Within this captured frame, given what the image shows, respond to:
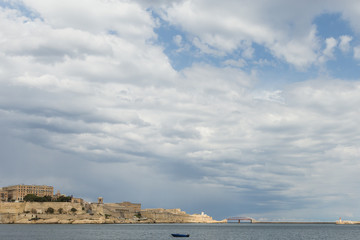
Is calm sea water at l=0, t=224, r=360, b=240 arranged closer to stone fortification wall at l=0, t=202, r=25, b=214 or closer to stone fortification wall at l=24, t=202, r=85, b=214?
stone fortification wall at l=24, t=202, r=85, b=214

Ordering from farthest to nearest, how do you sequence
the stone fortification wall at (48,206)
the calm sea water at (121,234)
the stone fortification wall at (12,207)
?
the stone fortification wall at (48,206)
the stone fortification wall at (12,207)
the calm sea water at (121,234)

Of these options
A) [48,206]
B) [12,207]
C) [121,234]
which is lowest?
[121,234]

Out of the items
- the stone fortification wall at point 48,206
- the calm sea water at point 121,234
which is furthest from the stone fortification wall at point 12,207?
the calm sea water at point 121,234

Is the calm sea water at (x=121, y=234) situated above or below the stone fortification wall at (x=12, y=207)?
below

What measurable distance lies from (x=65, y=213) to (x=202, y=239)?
9735cm

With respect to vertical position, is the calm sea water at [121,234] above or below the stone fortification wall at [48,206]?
below

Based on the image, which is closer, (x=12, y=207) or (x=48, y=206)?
(x=12, y=207)

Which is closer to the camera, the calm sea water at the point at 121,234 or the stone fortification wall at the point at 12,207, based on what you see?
the calm sea water at the point at 121,234

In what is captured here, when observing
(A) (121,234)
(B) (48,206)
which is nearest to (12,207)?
(B) (48,206)

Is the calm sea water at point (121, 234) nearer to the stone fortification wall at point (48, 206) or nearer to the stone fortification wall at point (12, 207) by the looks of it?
the stone fortification wall at point (48, 206)

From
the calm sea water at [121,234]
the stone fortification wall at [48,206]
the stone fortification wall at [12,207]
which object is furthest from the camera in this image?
the stone fortification wall at [48,206]

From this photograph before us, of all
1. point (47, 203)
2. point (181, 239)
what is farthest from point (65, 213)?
point (181, 239)

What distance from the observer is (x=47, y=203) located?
554 ft

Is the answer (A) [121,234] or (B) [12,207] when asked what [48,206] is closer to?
(B) [12,207]
